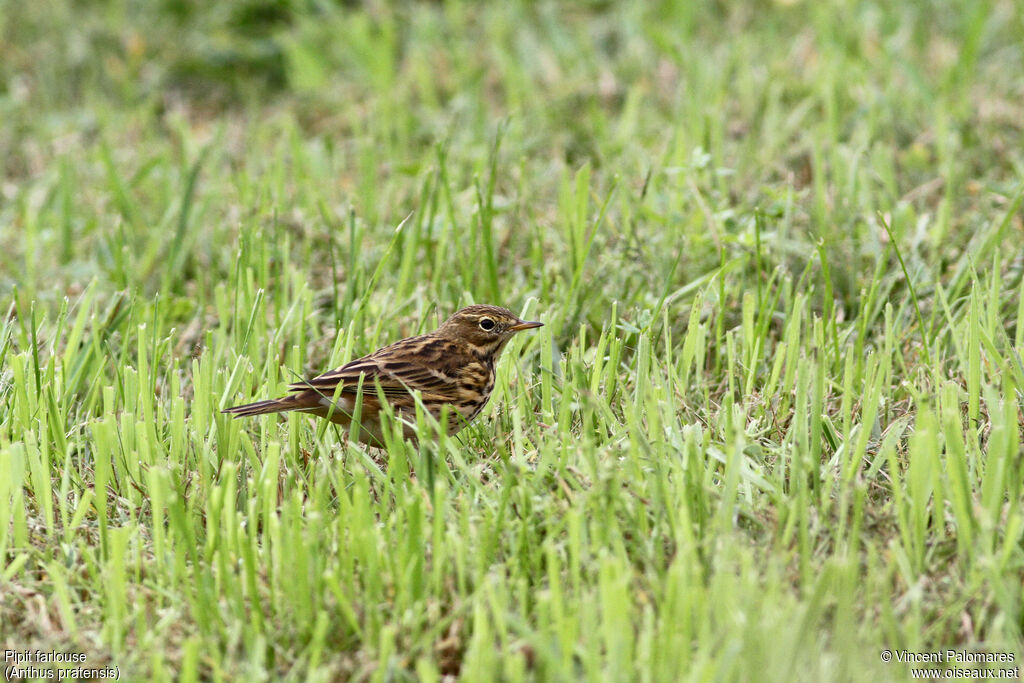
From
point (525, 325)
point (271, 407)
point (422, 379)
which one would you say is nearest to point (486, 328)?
point (525, 325)

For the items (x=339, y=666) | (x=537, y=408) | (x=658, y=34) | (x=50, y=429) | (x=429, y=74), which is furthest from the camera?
(x=429, y=74)

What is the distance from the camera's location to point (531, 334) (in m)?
5.33

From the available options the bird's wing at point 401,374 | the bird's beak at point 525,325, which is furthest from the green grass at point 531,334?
the bird's wing at point 401,374

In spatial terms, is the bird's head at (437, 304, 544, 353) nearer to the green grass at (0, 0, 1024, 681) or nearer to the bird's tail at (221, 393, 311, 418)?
the green grass at (0, 0, 1024, 681)

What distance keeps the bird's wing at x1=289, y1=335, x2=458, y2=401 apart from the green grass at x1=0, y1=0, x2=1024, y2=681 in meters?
0.19

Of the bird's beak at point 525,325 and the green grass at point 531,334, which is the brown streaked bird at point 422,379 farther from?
the green grass at point 531,334

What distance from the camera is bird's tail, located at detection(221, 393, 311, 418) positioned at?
4.24 meters

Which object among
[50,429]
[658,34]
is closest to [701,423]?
[50,429]

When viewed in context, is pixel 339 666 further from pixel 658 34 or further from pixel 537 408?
pixel 658 34

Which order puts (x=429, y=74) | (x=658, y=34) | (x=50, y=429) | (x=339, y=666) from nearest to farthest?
(x=339, y=666), (x=50, y=429), (x=658, y=34), (x=429, y=74)

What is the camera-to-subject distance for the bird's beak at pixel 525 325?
4.82 m

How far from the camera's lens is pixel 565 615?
125 inches

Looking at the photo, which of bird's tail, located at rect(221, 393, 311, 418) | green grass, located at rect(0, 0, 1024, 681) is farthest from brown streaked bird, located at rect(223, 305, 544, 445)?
green grass, located at rect(0, 0, 1024, 681)

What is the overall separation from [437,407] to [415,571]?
1.51 m
